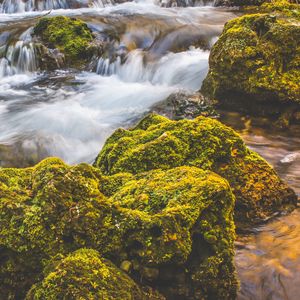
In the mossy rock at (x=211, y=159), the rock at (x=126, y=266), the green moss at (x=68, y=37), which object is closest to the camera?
the rock at (x=126, y=266)

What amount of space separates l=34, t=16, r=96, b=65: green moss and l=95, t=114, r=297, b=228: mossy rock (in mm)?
8399

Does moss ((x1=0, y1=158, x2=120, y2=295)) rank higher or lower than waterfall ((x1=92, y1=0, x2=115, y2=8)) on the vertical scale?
lower

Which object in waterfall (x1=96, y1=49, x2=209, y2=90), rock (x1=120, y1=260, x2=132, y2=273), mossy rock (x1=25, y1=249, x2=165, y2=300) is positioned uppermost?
mossy rock (x1=25, y1=249, x2=165, y2=300)

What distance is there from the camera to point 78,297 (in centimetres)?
240

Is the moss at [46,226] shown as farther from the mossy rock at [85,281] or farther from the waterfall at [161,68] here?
the waterfall at [161,68]

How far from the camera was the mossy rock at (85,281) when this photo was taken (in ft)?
8.02

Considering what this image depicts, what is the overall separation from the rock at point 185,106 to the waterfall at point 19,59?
4.94 metres

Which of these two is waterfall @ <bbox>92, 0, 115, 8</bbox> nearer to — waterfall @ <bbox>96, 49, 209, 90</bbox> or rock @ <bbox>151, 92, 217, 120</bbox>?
waterfall @ <bbox>96, 49, 209, 90</bbox>

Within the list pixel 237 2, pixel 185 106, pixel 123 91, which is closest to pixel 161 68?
pixel 123 91

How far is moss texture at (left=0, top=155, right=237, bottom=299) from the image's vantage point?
9.23ft

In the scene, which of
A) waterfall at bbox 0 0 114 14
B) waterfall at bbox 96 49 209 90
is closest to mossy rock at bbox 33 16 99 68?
waterfall at bbox 96 49 209 90

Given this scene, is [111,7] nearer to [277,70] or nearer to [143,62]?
[143,62]

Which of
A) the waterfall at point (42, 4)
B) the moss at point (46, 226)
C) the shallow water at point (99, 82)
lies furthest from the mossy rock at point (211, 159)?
the waterfall at point (42, 4)

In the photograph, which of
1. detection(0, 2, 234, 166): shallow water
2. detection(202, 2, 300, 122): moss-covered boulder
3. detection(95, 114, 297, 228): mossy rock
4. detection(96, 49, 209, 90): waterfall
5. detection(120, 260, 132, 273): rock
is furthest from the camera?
detection(96, 49, 209, 90): waterfall
